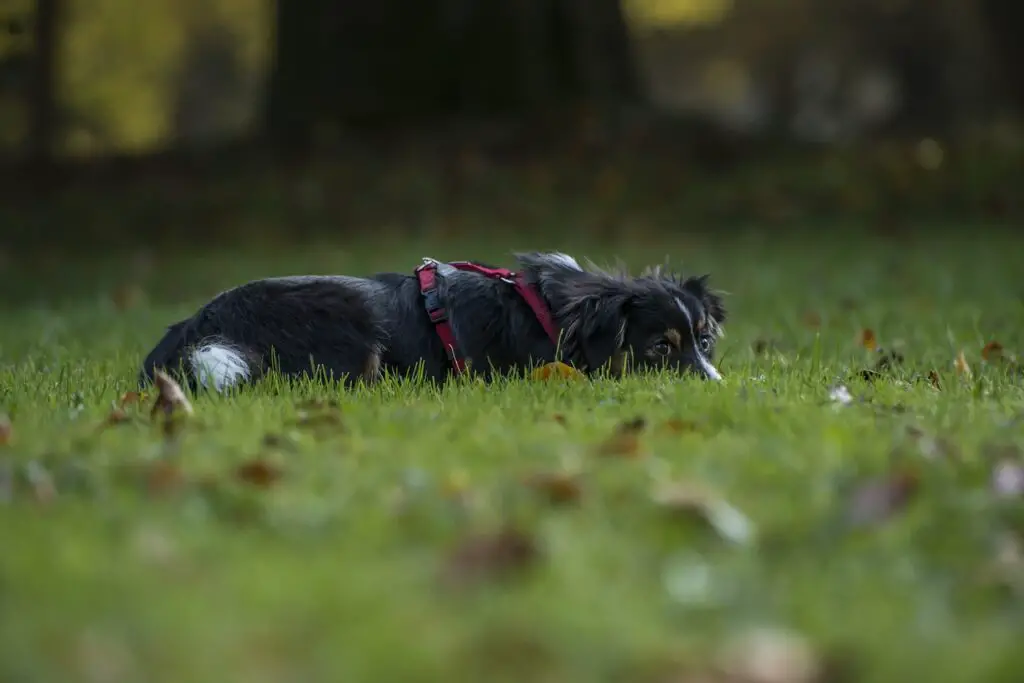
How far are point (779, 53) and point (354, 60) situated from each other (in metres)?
35.4

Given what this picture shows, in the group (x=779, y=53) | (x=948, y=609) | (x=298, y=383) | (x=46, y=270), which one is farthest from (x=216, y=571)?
(x=779, y=53)

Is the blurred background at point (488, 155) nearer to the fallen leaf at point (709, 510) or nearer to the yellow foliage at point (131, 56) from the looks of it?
the yellow foliage at point (131, 56)

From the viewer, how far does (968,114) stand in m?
26.0

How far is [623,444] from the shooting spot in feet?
13.9

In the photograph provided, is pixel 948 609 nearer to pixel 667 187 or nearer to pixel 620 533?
pixel 620 533

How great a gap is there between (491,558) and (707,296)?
14.7 feet

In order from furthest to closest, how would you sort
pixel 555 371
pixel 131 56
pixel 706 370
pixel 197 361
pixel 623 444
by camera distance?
1. pixel 131 56
2. pixel 706 370
3. pixel 555 371
4. pixel 197 361
5. pixel 623 444

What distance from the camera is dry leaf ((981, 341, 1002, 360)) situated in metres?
7.58

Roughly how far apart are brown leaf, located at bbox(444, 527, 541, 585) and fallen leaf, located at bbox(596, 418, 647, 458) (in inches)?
43.1

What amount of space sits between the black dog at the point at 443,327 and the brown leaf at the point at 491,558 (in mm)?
3320

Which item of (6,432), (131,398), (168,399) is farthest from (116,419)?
(131,398)

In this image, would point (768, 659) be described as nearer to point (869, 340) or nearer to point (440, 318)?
point (440, 318)

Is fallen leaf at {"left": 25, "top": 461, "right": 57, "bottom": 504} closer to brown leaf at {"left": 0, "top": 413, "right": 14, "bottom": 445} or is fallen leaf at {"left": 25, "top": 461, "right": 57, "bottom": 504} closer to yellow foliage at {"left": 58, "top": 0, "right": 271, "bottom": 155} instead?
brown leaf at {"left": 0, "top": 413, "right": 14, "bottom": 445}

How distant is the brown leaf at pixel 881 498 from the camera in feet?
11.4
